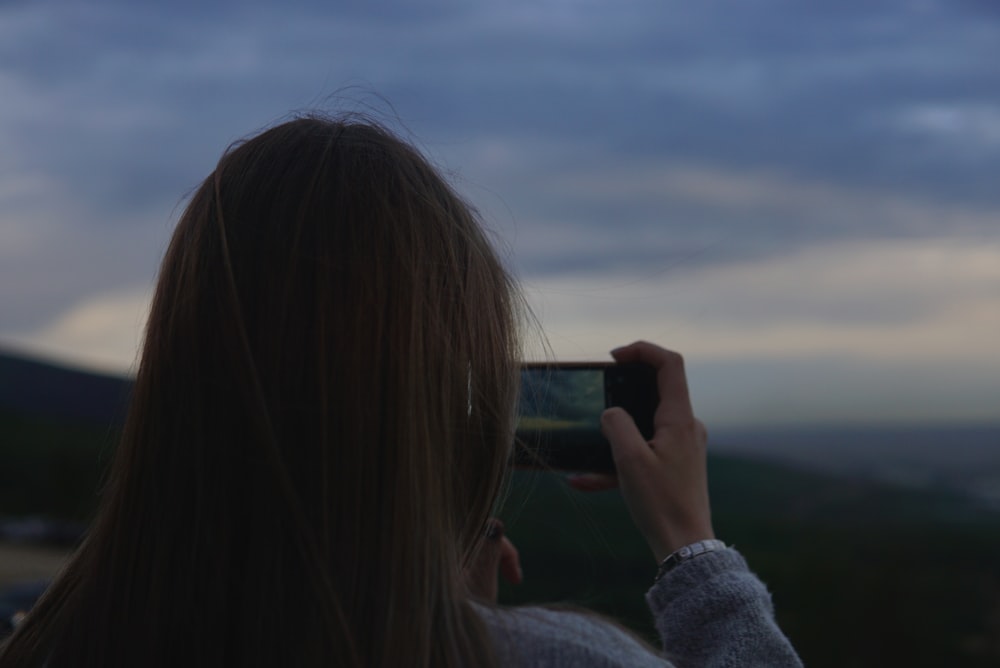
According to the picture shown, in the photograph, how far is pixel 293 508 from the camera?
1.02 m

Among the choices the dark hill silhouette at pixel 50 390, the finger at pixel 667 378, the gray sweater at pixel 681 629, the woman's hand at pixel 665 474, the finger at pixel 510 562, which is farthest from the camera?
the dark hill silhouette at pixel 50 390

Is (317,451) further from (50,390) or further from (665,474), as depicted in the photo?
(50,390)

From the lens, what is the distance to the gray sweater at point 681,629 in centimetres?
101

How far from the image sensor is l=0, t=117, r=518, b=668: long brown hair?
1.02 m

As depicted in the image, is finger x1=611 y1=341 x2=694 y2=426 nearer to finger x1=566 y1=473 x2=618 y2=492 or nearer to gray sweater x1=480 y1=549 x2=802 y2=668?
finger x1=566 y1=473 x2=618 y2=492

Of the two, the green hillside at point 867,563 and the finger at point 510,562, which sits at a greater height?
the finger at point 510,562

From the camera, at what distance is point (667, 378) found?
1.49 metres

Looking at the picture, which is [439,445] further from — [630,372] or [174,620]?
[630,372]

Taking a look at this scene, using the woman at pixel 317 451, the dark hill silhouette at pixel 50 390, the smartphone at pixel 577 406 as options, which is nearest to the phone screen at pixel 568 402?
the smartphone at pixel 577 406

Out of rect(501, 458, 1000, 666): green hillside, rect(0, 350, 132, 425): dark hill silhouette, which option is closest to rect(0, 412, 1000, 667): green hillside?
rect(501, 458, 1000, 666): green hillside

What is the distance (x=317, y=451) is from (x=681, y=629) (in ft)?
1.80

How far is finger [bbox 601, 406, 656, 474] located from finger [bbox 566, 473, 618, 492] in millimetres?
124

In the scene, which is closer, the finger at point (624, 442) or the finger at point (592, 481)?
the finger at point (624, 442)

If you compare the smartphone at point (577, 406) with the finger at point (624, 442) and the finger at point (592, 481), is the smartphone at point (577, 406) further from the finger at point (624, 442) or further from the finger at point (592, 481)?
the finger at point (624, 442)
